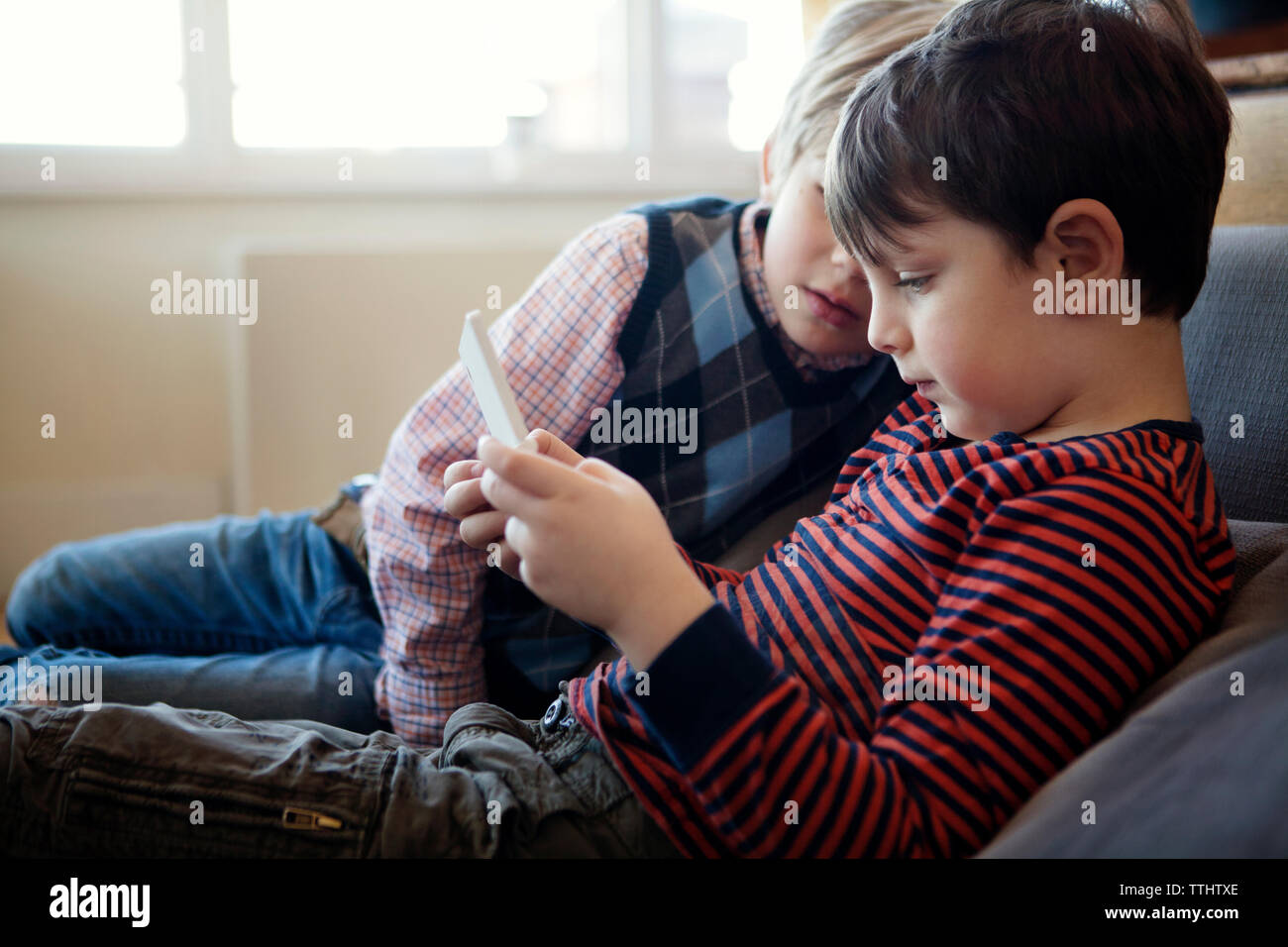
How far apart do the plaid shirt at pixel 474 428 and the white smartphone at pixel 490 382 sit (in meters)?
0.37

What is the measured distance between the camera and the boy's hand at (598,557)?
578 millimetres

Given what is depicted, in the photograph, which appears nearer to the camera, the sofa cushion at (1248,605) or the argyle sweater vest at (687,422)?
the sofa cushion at (1248,605)

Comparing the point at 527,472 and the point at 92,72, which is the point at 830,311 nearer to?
the point at 527,472

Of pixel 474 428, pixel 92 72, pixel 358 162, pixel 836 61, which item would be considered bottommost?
pixel 474 428

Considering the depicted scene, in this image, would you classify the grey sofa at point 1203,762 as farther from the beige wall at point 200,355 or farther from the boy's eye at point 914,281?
the beige wall at point 200,355

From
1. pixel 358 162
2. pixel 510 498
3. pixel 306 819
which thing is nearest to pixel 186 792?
pixel 306 819

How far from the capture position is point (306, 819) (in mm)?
617

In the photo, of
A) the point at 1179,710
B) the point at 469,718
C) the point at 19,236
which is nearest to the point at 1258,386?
the point at 1179,710

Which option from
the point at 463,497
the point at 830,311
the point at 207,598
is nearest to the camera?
the point at 463,497

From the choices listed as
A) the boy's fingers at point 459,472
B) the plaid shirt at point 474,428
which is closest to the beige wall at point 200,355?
Answer: the plaid shirt at point 474,428

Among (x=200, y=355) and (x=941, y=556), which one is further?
(x=200, y=355)

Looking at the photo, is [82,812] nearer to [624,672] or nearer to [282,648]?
[624,672]

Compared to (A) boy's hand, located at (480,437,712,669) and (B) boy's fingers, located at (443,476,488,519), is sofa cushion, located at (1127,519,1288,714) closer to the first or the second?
(A) boy's hand, located at (480,437,712,669)

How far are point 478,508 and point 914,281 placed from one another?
1.17 feet
